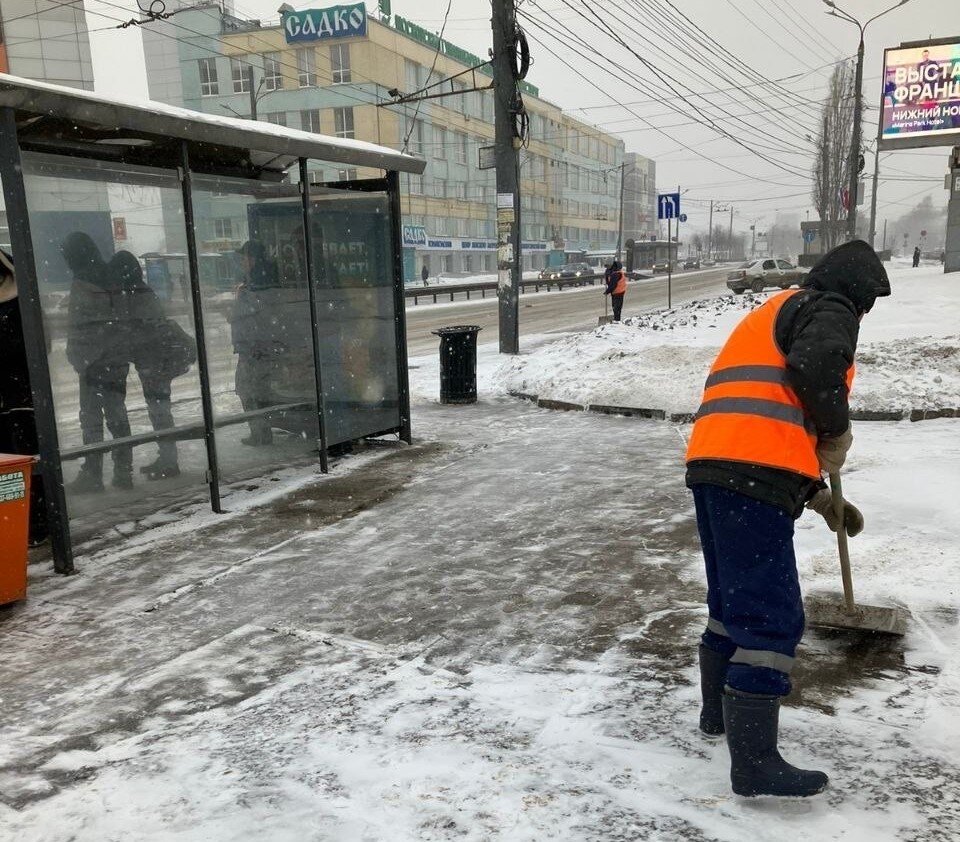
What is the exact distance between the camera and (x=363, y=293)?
822cm

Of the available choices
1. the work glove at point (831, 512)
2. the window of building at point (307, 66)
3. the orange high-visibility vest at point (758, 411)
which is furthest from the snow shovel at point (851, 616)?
the window of building at point (307, 66)

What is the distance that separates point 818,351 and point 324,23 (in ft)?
182

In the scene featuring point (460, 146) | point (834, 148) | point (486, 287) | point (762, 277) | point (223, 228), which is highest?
point (460, 146)

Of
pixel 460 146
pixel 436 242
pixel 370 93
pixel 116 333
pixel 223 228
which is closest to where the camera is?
pixel 116 333

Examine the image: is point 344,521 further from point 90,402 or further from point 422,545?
point 90,402

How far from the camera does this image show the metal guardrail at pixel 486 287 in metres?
38.1

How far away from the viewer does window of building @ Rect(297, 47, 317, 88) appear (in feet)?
177

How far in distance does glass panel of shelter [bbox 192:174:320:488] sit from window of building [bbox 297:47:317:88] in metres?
52.1

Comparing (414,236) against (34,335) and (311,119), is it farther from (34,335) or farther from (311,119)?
(34,335)

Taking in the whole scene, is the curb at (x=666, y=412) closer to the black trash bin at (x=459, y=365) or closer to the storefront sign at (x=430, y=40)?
the black trash bin at (x=459, y=365)

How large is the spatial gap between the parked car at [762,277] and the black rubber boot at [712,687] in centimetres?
3226

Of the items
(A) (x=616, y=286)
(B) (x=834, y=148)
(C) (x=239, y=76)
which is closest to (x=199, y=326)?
(A) (x=616, y=286)

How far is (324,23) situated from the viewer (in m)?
50.4

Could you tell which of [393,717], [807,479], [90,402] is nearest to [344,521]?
[90,402]
